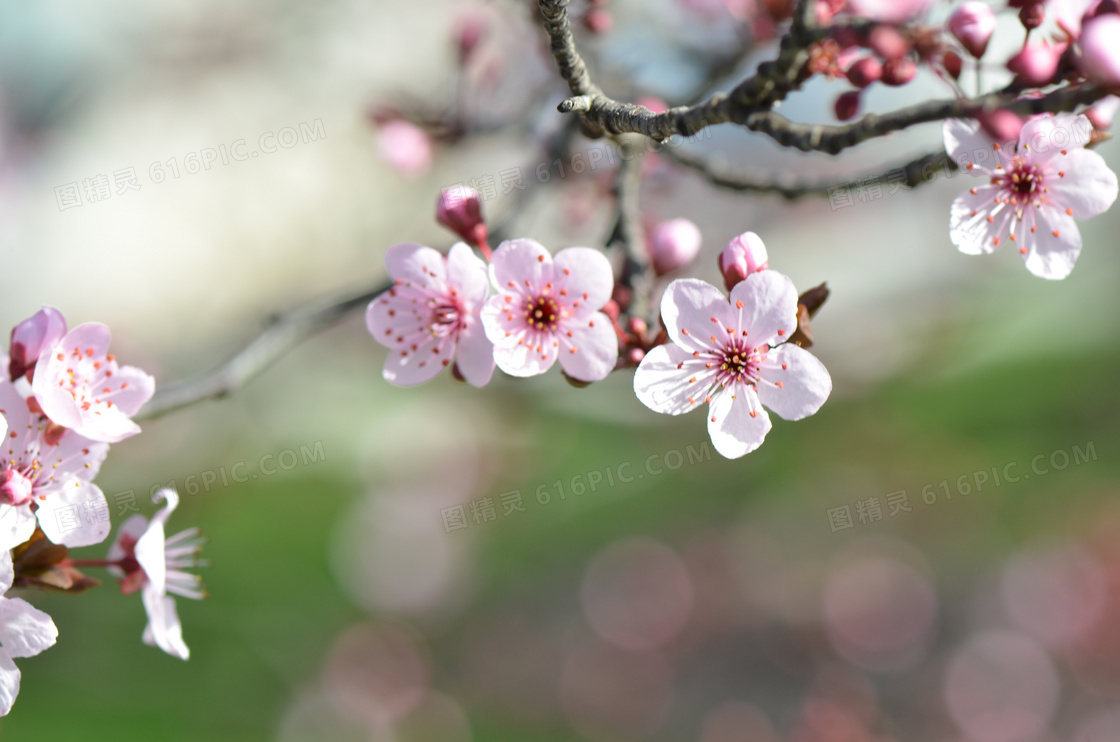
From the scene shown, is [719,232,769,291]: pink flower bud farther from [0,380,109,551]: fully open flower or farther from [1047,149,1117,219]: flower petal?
[0,380,109,551]: fully open flower

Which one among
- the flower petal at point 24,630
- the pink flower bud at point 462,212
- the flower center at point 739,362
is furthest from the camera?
the pink flower bud at point 462,212

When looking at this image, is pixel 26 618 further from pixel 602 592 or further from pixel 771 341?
pixel 602 592

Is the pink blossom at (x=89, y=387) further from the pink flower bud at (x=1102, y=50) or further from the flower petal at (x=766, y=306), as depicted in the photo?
the pink flower bud at (x=1102, y=50)

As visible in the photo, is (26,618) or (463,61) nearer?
(26,618)

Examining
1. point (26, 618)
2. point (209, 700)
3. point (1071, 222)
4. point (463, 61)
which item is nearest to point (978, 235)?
point (1071, 222)

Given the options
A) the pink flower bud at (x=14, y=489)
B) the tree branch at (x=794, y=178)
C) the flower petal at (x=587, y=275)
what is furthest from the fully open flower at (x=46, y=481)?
the tree branch at (x=794, y=178)

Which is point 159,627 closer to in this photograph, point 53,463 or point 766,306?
point 53,463
